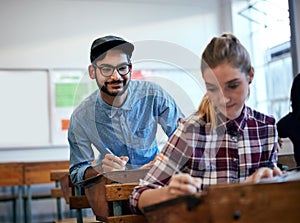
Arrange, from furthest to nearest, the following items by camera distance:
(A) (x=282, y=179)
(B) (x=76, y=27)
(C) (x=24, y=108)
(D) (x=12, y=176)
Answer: (B) (x=76, y=27) < (C) (x=24, y=108) < (D) (x=12, y=176) < (A) (x=282, y=179)

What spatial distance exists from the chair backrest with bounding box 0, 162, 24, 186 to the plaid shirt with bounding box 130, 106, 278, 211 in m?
4.46

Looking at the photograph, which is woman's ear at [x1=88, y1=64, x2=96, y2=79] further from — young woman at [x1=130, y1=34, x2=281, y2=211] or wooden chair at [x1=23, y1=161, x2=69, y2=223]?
wooden chair at [x1=23, y1=161, x2=69, y2=223]

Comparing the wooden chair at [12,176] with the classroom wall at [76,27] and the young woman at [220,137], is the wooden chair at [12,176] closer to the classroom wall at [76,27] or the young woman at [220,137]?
the classroom wall at [76,27]

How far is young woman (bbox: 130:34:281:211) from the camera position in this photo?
127 centimetres

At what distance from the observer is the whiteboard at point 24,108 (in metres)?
5.90

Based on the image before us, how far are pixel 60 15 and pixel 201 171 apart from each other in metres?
5.23

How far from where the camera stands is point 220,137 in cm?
134

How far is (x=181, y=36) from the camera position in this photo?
263 inches

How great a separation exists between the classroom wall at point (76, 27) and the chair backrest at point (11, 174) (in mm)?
426

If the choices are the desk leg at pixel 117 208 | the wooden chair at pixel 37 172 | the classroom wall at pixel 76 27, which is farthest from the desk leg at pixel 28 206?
the desk leg at pixel 117 208

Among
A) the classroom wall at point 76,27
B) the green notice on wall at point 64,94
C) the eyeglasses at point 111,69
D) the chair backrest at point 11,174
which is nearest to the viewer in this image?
the eyeglasses at point 111,69

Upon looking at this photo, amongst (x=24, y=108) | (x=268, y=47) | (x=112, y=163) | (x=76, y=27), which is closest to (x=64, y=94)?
(x=24, y=108)

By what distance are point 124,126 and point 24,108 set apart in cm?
414

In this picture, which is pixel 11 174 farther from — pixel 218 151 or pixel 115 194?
pixel 218 151
